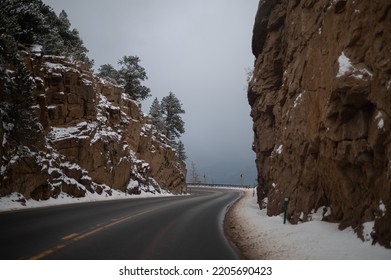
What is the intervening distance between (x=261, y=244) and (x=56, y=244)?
5.85 metres

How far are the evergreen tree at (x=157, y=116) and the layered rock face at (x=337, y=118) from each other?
40998mm

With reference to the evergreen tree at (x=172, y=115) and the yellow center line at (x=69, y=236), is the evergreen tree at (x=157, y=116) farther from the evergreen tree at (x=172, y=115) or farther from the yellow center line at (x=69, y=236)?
the yellow center line at (x=69, y=236)

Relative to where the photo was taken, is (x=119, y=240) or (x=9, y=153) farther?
(x=9, y=153)

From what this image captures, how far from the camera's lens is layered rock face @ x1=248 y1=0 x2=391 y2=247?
7957 millimetres

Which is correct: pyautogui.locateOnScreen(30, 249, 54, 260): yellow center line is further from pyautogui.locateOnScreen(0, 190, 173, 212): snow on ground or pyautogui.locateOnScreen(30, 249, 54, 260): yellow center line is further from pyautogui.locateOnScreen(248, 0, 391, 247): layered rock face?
pyautogui.locateOnScreen(0, 190, 173, 212): snow on ground

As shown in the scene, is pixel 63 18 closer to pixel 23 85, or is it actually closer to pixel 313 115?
pixel 23 85

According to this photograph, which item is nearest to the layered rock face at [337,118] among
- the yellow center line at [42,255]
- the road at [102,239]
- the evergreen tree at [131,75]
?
the road at [102,239]

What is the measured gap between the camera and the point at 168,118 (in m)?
61.2

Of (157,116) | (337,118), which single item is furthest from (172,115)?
(337,118)

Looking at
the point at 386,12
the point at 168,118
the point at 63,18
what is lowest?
the point at 386,12

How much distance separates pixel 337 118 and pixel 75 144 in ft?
69.6

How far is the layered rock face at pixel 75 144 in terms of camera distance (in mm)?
18766
